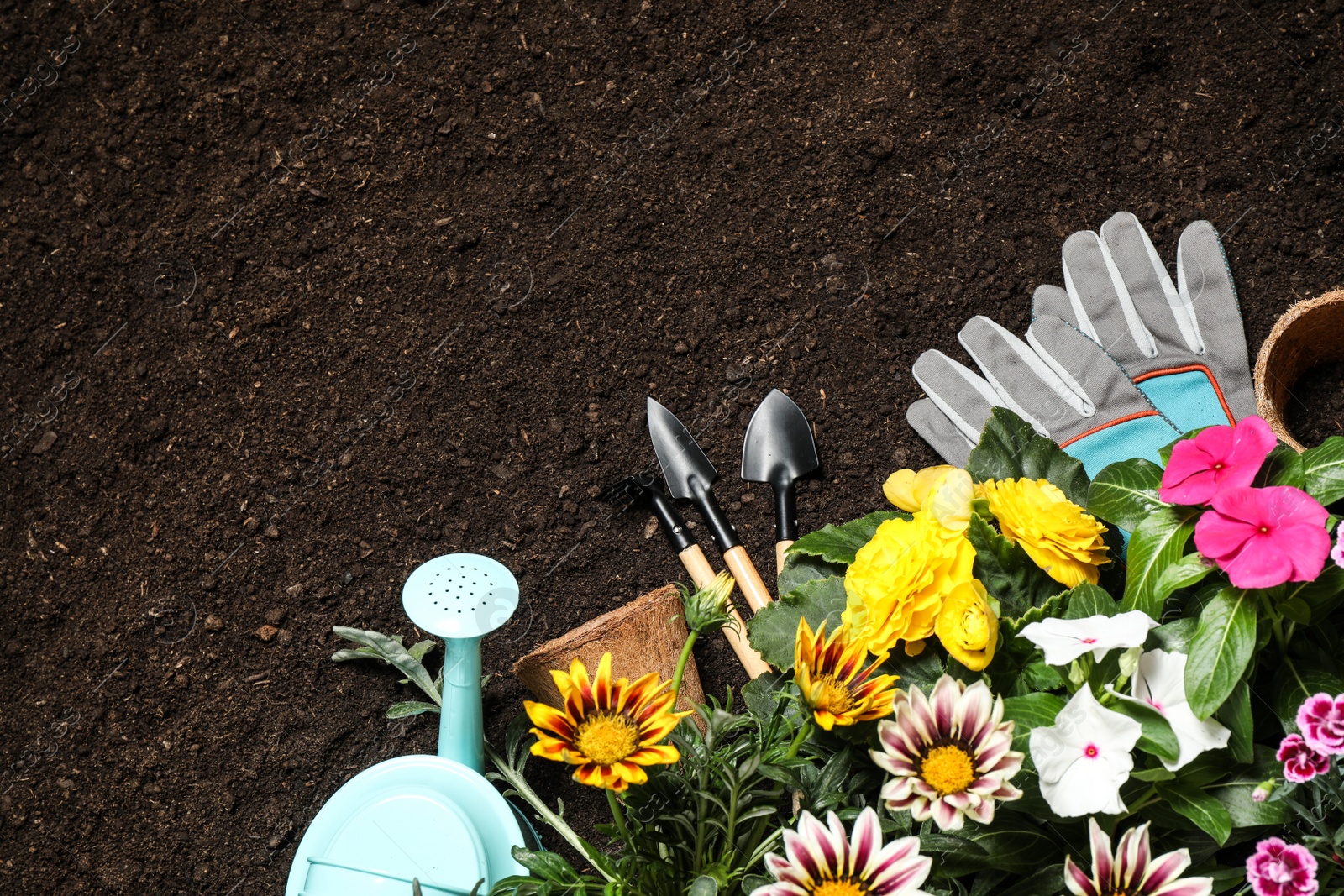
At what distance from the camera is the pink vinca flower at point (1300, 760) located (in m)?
0.57

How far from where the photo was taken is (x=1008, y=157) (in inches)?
54.2

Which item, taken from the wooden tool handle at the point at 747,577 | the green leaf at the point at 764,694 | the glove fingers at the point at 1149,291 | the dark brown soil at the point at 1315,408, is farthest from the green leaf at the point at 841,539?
the dark brown soil at the point at 1315,408

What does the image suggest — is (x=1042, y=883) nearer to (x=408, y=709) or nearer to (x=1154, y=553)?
(x=1154, y=553)

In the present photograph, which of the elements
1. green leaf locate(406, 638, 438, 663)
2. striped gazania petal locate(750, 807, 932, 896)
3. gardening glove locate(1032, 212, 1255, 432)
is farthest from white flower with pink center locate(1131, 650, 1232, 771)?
green leaf locate(406, 638, 438, 663)

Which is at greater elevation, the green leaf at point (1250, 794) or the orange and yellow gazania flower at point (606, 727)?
the orange and yellow gazania flower at point (606, 727)

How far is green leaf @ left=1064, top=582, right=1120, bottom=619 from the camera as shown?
2.44 feet

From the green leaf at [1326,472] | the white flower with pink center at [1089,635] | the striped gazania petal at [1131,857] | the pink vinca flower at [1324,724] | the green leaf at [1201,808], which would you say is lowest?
the green leaf at [1201,808]

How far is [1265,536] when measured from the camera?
2.05 feet

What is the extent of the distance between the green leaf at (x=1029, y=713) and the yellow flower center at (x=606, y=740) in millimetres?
282

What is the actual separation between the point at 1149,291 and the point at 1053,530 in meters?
0.68

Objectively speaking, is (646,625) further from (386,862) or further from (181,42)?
(181,42)

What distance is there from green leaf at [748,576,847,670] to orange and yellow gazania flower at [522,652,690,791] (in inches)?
11.4

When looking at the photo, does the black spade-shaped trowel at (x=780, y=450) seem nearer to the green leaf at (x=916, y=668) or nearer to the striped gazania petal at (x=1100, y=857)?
the green leaf at (x=916, y=668)

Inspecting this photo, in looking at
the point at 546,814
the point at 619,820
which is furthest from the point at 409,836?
the point at 619,820
